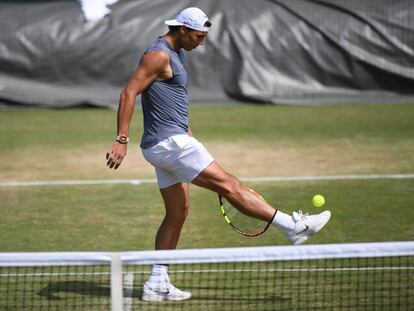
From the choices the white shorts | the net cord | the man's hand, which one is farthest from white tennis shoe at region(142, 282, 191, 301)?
the net cord

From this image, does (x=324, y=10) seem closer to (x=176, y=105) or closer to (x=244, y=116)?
(x=244, y=116)

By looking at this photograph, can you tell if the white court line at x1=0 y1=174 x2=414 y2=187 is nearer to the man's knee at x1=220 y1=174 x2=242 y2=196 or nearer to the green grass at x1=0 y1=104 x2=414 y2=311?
the green grass at x1=0 y1=104 x2=414 y2=311

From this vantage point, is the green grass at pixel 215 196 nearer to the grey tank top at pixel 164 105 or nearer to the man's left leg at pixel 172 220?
the man's left leg at pixel 172 220

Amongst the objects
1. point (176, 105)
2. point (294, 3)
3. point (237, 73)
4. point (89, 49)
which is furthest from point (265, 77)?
point (176, 105)

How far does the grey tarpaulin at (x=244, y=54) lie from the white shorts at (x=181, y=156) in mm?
9635

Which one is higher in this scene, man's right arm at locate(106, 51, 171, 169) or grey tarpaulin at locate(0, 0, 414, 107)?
grey tarpaulin at locate(0, 0, 414, 107)

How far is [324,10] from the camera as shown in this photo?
15891mm

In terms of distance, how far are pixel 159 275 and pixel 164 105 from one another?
3.99ft

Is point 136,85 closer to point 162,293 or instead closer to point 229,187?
point 229,187

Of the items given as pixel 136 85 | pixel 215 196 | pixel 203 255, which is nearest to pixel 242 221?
pixel 136 85

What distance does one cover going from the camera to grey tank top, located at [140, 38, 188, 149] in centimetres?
610

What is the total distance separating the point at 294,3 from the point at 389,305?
11.0m

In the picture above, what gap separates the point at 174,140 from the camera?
19.9 ft

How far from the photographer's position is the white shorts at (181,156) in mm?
6016
